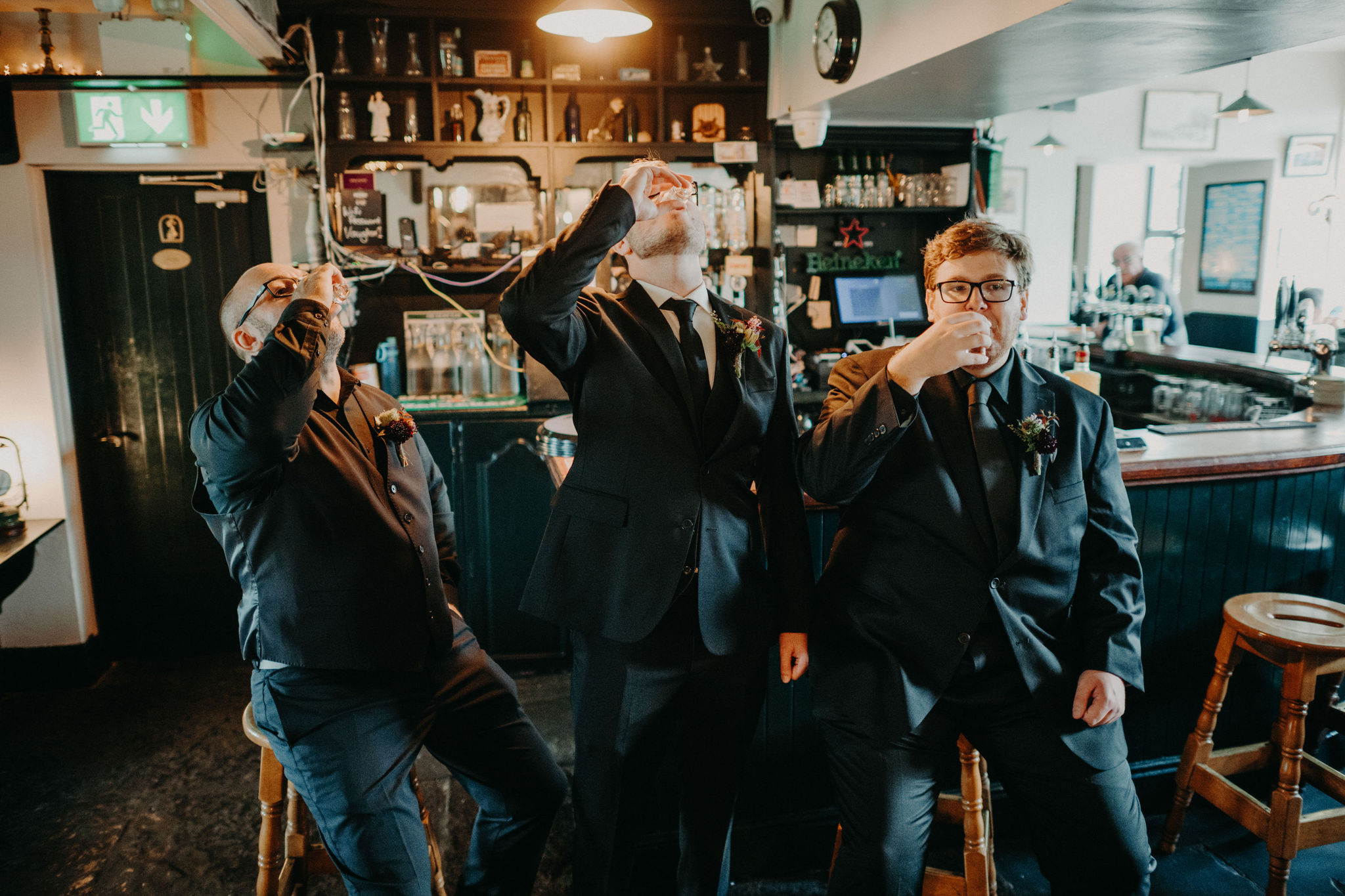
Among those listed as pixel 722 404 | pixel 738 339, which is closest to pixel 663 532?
pixel 722 404

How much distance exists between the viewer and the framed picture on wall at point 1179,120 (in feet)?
27.8

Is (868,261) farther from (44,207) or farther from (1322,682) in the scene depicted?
(44,207)

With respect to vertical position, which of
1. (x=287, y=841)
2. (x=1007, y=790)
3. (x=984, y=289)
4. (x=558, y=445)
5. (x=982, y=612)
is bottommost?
(x=287, y=841)

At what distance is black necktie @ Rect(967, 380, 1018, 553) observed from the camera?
5.64ft

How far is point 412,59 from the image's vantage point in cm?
410

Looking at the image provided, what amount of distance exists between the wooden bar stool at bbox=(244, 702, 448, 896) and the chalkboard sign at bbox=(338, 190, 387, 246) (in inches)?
101

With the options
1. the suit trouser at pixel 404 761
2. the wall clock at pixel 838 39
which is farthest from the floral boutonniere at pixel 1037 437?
the wall clock at pixel 838 39

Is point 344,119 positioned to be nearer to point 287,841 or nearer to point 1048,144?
point 287,841

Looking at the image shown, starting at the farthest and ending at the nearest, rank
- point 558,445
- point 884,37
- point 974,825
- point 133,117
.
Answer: point 133,117
point 884,37
point 558,445
point 974,825

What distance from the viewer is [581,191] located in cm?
421

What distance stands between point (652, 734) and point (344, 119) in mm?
3357

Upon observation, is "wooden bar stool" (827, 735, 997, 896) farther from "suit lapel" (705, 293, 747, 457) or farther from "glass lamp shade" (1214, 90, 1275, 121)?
"glass lamp shade" (1214, 90, 1275, 121)

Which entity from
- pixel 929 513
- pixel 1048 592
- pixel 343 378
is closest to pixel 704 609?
pixel 929 513

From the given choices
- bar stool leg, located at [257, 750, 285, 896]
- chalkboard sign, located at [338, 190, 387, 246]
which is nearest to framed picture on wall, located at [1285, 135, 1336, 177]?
chalkboard sign, located at [338, 190, 387, 246]
